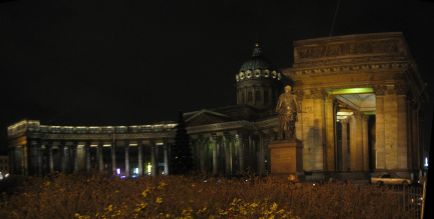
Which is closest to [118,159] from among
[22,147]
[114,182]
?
[22,147]

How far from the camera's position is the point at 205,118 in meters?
115

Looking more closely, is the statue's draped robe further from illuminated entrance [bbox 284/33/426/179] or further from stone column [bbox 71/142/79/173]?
stone column [bbox 71/142/79/173]

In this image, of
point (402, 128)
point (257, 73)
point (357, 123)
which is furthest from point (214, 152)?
point (402, 128)

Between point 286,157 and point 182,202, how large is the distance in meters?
16.8

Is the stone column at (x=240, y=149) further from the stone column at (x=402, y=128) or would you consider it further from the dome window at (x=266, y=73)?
the stone column at (x=402, y=128)

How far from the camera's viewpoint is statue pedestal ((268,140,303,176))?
30.1 meters

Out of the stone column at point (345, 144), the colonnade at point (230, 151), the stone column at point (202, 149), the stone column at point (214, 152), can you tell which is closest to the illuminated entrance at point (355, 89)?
the stone column at point (345, 144)

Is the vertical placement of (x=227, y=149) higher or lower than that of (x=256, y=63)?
lower

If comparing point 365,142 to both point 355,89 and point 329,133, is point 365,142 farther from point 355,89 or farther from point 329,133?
point 355,89

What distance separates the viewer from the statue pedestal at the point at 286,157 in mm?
30062

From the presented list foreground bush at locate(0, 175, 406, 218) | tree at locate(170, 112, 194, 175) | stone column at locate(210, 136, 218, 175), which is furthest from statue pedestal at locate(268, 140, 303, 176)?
stone column at locate(210, 136, 218, 175)

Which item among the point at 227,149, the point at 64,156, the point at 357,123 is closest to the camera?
the point at 357,123

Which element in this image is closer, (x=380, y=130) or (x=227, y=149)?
(x=380, y=130)

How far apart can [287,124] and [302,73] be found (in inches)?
465
